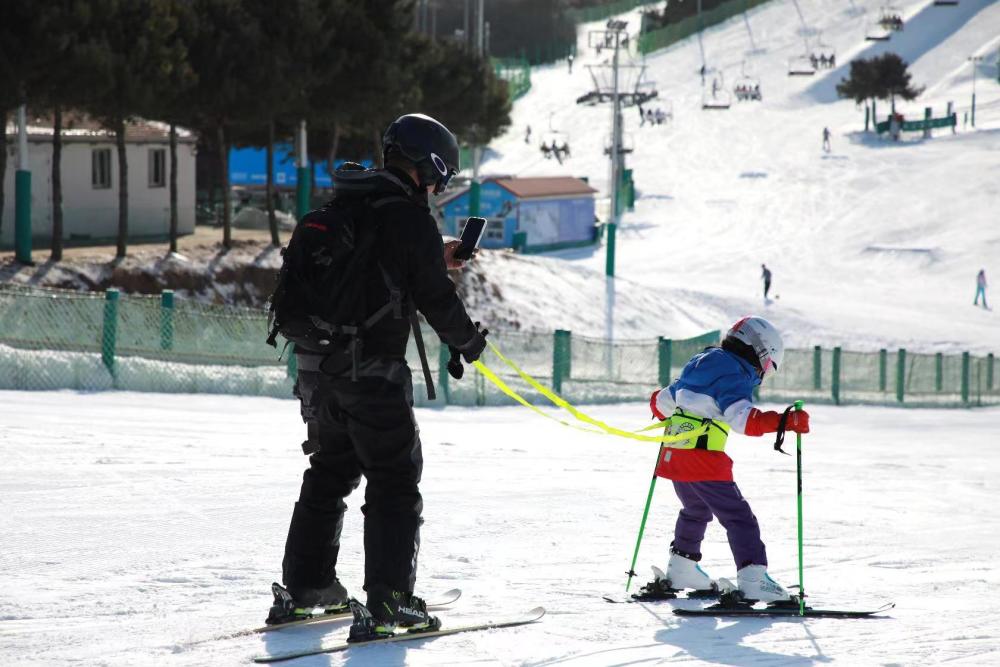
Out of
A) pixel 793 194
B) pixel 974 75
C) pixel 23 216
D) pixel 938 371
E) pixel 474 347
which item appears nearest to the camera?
pixel 474 347

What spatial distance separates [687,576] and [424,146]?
2.59 metres

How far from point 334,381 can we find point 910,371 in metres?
22.7

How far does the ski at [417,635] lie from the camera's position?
17.4 feet

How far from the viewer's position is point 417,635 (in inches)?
223

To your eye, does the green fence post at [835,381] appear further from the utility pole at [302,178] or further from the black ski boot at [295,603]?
the black ski boot at [295,603]

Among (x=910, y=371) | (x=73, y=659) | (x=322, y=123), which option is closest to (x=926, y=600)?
(x=73, y=659)

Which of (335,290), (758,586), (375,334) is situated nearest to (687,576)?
(758,586)

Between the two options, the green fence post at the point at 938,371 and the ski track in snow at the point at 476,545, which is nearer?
the ski track in snow at the point at 476,545

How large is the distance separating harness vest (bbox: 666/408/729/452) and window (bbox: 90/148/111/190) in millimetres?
29861

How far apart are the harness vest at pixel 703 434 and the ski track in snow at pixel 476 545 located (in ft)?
2.56

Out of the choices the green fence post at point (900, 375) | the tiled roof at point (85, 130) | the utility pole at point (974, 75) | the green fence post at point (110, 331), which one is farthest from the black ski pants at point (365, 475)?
the utility pole at point (974, 75)

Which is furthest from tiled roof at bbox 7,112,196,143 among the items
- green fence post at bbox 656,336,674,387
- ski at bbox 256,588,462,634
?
ski at bbox 256,588,462,634

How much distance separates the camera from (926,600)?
22.7ft

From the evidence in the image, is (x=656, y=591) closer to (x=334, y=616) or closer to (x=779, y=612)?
(x=779, y=612)
